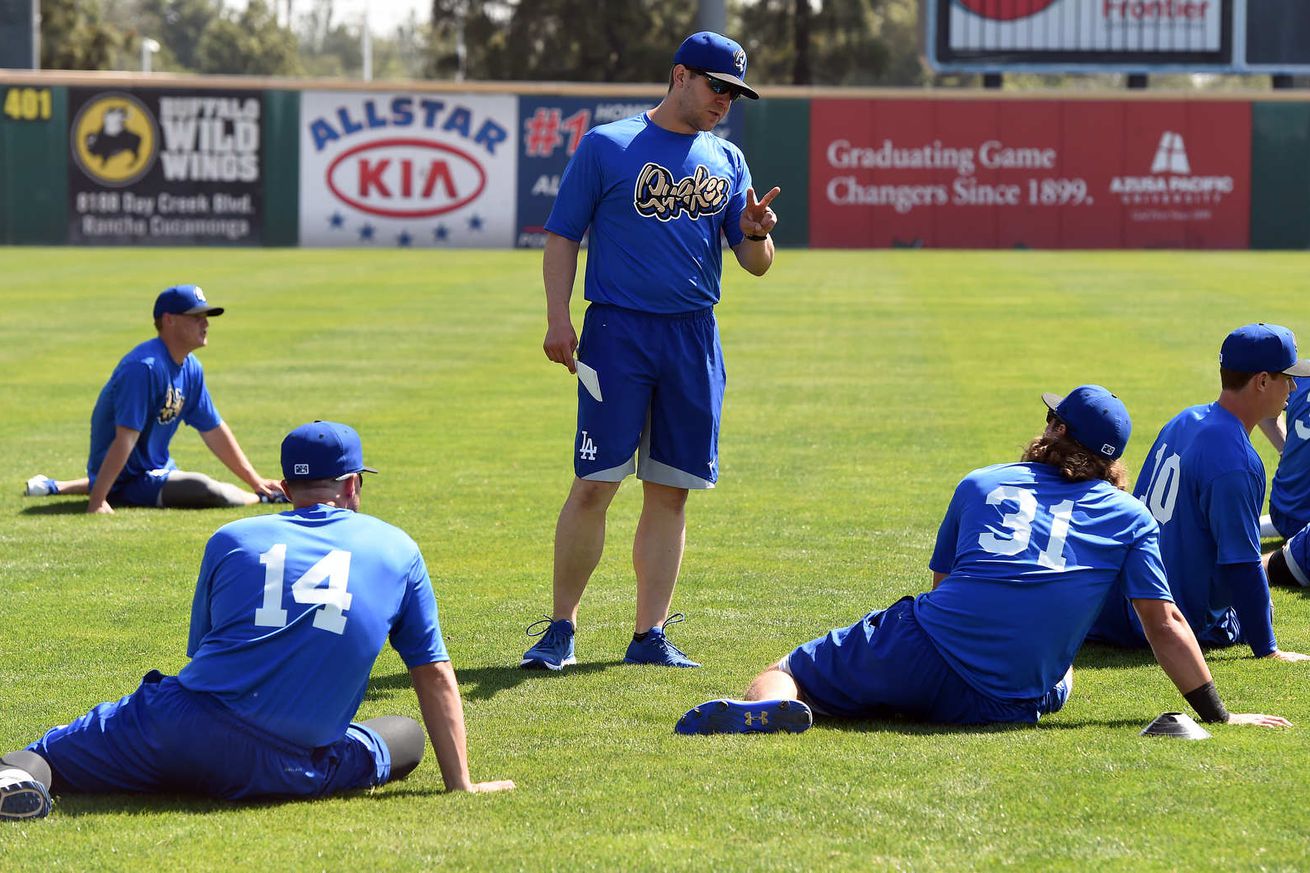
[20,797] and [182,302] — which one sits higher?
[182,302]

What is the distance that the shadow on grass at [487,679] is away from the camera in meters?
6.40

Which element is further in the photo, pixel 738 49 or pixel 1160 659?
pixel 738 49

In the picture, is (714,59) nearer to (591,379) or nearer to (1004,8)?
(591,379)

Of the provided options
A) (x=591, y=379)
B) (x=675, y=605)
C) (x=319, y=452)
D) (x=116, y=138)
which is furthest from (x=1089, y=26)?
(x=319, y=452)

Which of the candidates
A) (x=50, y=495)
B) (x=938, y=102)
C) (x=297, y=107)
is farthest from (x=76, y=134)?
(x=50, y=495)

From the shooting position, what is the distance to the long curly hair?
18.7 ft

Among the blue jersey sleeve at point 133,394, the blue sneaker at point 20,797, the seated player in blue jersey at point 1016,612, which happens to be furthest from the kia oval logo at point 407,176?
the blue sneaker at point 20,797

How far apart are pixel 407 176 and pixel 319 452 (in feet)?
117

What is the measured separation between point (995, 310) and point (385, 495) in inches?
552

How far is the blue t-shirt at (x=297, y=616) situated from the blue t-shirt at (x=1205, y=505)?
3063 mm

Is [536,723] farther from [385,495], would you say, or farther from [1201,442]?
[385,495]

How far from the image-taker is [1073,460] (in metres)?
5.69

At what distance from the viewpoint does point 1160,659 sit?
5570 mm

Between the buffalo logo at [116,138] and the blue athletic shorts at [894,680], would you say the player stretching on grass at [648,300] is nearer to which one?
the blue athletic shorts at [894,680]
